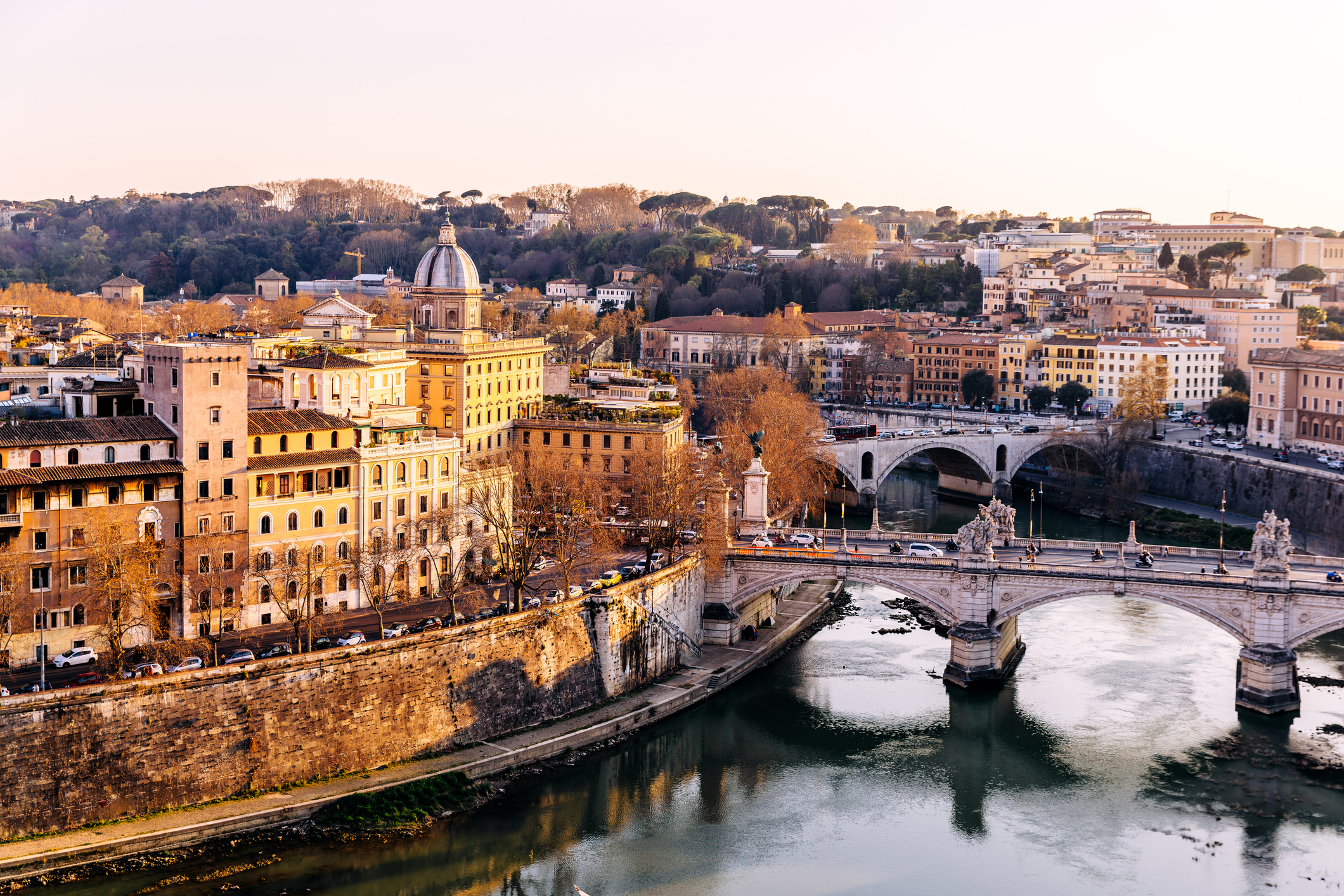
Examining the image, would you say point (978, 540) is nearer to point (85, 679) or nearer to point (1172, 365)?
point (85, 679)

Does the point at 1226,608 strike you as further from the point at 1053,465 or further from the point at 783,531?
the point at 1053,465

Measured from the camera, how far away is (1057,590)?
33562 mm

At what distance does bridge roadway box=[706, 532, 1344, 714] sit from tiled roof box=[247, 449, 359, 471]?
8.76 metres

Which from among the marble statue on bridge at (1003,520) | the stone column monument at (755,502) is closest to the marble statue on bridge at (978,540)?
the marble statue on bridge at (1003,520)

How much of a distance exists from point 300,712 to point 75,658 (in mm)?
4533

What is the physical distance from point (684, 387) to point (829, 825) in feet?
144

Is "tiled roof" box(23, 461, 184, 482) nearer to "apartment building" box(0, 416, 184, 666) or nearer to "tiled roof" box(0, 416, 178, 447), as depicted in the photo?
"apartment building" box(0, 416, 184, 666)

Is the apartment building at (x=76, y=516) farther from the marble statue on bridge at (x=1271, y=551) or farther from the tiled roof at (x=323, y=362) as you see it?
the marble statue on bridge at (x=1271, y=551)

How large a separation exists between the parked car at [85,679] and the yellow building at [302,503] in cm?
428

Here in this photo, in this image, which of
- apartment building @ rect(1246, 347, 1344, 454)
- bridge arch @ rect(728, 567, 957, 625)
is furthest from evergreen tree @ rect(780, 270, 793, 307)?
bridge arch @ rect(728, 567, 957, 625)

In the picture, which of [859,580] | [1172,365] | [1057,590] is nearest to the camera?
[1057,590]

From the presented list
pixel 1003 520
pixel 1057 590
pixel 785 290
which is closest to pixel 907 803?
pixel 1057 590

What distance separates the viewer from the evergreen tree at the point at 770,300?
99.8 metres

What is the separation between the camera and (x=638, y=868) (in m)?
25.0
